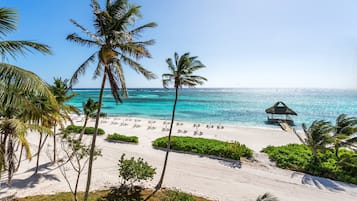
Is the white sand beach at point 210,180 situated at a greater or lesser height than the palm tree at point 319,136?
lesser

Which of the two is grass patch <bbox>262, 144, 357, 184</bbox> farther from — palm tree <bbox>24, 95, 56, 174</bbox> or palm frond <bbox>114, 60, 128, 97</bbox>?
palm tree <bbox>24, 95, 56, 174</bbox>

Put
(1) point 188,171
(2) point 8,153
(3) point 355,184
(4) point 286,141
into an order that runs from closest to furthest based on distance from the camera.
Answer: (2) point 8,153
(3) point 355,184
(1) point 188,171
(4) point 286,141

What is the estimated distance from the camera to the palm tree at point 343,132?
14203 millimetres

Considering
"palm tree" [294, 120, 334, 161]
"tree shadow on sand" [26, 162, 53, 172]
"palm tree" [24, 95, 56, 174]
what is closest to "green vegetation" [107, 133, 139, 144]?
"tree shadow on sand" [26, 162, 53, 172]

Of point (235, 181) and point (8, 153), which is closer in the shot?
point (8, 153)

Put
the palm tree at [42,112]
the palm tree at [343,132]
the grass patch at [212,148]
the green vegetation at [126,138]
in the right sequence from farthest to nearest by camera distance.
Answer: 1. the green vegetation at [126,138]
2. the grass patch at [212,148]
3. the palm tree at [343,132]
4. the palm tree at [42,112]

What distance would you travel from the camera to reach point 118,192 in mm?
10203

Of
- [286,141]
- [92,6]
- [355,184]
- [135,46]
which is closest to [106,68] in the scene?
[135,46]

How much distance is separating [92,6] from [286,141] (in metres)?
21.9

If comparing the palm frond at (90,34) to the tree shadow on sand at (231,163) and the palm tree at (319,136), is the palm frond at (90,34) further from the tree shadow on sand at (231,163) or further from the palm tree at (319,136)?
the palm tree at (319,136)

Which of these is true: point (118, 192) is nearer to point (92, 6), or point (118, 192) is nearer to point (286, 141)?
point (92, 6)

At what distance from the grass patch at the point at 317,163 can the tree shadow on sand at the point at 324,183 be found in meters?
0.54

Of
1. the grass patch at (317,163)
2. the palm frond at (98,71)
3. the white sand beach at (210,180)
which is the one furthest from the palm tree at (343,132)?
the palm frond at (98,71)

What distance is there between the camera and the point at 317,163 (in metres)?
13.6
